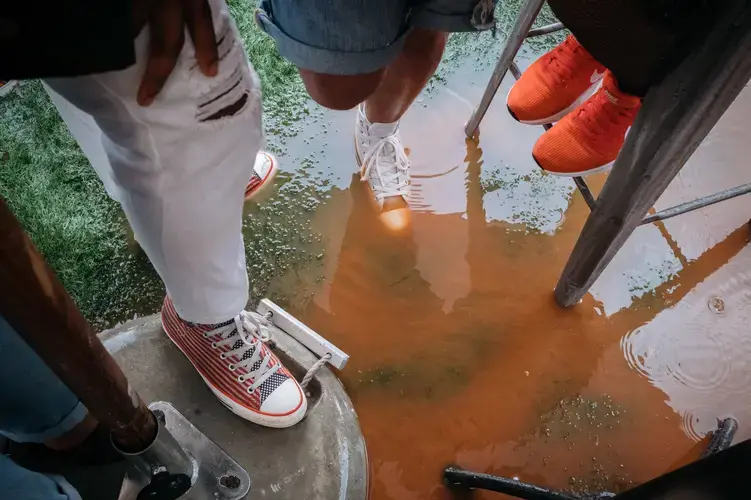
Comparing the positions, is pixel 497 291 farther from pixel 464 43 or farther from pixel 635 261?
pixel 464 43

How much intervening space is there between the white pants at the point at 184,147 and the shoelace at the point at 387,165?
61 cm

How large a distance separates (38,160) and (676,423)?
5.05 feet

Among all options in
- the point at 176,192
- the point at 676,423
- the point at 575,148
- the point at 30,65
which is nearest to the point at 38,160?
the point at 176,192

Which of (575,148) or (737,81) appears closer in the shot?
(737,81)

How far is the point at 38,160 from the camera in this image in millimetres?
1391

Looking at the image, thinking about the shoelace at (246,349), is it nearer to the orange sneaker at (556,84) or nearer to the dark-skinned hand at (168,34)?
the dark-skinned hand at (168,34)

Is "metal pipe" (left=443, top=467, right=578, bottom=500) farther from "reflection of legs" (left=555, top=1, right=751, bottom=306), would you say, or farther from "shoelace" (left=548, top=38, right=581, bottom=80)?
"shoelace" (left=548, top=38, right=581, bottom=80)

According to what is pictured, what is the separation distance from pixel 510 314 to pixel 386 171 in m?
0.45

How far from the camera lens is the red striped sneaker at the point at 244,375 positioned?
1.03m

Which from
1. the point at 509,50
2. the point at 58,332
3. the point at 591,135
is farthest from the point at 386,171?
the point at 58,332

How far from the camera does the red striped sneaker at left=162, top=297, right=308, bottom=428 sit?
103 cm

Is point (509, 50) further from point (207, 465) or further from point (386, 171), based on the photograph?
point (207, 465)

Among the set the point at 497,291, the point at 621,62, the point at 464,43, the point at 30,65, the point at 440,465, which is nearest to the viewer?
the point at 30,65

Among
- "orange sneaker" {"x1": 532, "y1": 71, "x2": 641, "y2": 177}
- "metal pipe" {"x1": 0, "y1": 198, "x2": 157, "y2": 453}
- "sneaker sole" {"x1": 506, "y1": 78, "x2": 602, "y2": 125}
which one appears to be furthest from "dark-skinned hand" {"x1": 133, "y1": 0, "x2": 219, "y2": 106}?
"sneaker sole" {"x1": 506, "y1": 78, "x2": 602, "y2": 125}
